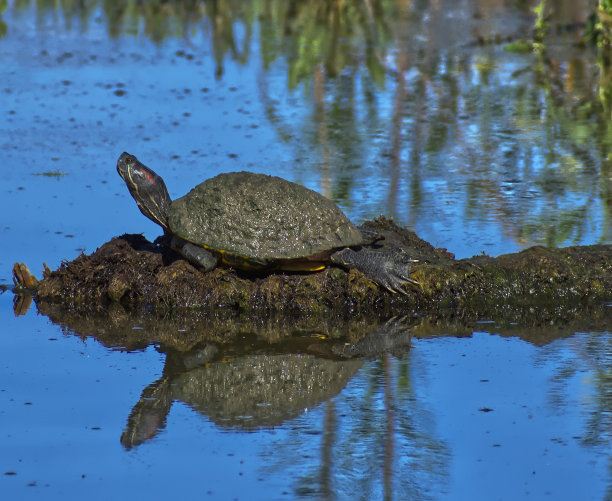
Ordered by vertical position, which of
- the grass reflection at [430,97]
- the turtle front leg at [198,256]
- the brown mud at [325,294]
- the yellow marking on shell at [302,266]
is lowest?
the grass reflection at [430,97]

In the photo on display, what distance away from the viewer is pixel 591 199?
7.37 meters

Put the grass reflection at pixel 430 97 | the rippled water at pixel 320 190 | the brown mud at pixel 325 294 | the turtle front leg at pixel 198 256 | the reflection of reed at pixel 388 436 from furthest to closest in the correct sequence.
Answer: the grass reflection at pixel 430 97 → the turtle front leg at pixel 198 256 → the brown mud at pixel 325 294 → the rippled water at pixel 320 190 → the reflection of reed at pixel 388 436

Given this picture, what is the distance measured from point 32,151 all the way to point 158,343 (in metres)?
4.04

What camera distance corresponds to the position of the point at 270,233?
19.0ft

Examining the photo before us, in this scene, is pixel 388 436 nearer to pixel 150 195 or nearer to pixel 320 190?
pixel 150 195

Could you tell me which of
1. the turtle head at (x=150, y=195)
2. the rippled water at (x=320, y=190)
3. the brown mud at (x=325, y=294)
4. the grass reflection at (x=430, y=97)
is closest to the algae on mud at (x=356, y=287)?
the brown mud at (x=325, y=294)

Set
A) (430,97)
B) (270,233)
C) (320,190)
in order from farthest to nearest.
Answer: (430,97) < (320,190) < (270,233)

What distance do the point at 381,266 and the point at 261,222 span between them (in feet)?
2.48

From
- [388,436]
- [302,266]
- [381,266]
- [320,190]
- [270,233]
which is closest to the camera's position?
[388,436]

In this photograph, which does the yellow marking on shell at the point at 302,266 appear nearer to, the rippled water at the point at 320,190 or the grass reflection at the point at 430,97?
the rippled water at the point at 320,190

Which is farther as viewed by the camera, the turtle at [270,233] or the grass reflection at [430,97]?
the grass reflection at [430,97]

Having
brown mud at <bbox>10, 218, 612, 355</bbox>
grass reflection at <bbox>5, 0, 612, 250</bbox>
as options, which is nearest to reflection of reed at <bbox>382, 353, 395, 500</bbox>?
brown mud at <bbox>10, 218, 612, 355</bbox>

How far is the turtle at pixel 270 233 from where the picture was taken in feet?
18.9

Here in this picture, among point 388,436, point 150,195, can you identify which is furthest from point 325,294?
point 388,436
